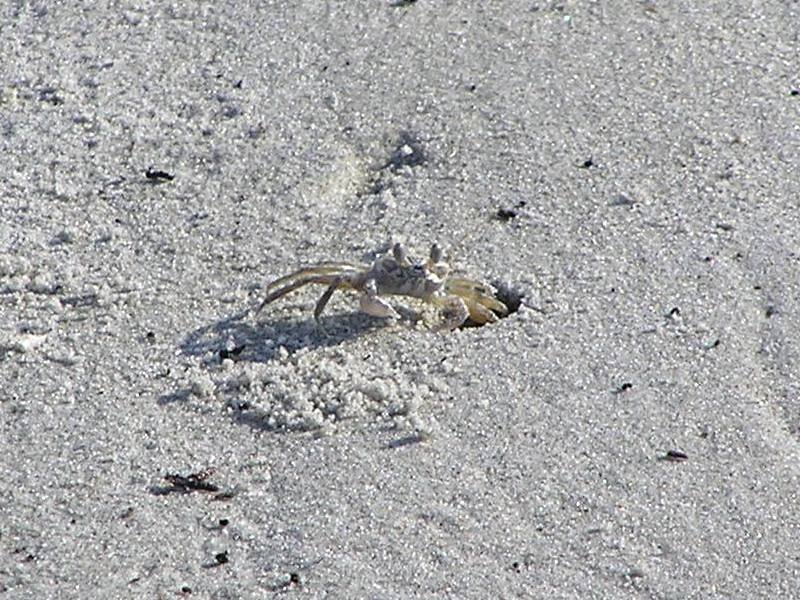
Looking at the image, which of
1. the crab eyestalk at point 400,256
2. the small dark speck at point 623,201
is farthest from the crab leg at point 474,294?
the small dark speck at point 623,201

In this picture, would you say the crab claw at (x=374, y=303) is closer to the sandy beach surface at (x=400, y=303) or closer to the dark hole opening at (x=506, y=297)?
the sandy beach surface at (x=400, y=303)

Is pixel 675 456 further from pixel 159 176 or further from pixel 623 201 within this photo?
pixel 159 176

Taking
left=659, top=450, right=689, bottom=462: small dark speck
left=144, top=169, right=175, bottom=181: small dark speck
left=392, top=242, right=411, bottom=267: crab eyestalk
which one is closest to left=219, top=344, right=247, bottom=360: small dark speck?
left=392, top=242, right=411, bottom=267: crab eyestalk

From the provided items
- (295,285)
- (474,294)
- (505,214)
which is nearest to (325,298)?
(295,285)

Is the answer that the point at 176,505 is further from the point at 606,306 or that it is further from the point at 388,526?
the point at 606,306

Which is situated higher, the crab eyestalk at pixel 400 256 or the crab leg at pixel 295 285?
the crab eyestalk at pixel 400 256

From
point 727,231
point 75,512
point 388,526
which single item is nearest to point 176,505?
point 75,512

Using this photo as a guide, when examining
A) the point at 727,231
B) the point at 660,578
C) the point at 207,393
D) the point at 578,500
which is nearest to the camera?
the point at 660,578
